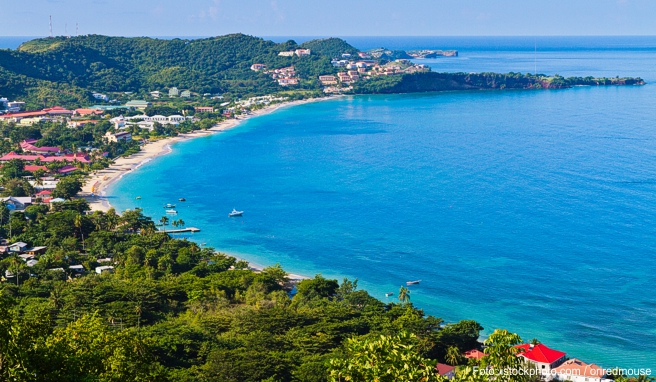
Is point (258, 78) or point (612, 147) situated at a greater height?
point (258, 78)

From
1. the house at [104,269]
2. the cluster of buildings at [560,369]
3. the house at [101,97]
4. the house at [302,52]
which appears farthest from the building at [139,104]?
the cluster of buildings at [560,369]

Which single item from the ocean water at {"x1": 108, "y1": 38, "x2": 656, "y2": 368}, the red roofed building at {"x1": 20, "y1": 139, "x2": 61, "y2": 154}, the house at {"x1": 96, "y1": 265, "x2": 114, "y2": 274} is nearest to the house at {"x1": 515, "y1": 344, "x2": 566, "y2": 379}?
the ocean water at {"x1": 108, "y1": 38, "x2": 656, "y2": 368}

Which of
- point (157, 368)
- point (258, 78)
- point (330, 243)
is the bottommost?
point (330, 243)

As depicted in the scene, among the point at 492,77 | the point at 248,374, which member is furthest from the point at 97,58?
the point at 248,374

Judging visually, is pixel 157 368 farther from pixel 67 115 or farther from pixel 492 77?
pixel 492 77

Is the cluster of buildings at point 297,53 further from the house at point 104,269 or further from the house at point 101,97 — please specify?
the house at point 104,269

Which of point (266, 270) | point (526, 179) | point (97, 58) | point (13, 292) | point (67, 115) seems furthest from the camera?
point (97, 58)

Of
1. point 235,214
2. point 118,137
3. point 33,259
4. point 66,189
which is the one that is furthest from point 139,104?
point 33,259
